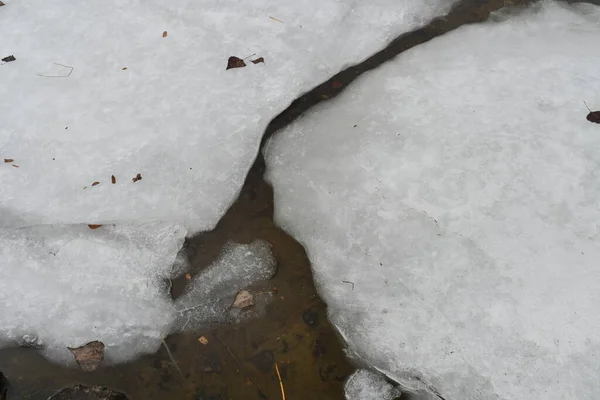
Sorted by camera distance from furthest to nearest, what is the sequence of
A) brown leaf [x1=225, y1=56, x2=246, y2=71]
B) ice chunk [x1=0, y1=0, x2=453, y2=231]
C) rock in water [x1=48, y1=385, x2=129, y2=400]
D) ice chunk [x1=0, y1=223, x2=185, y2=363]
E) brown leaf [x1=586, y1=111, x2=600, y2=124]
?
brown leaf [x1=225, y1=56, x2=246, y2=71]
brown leaf [x1=586, y1=111, x2=600, y2=124]
ice chunk [x1=0, y1=0, x2=453, y2=231]
ice chunk [x1=0, y1=223, x2=185, y2=363]
rock in water [x1=48, y1=385, x2=129, y2=400]

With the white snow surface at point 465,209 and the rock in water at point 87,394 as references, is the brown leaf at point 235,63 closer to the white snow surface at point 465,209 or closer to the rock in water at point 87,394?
the white snow surface at point 465,209

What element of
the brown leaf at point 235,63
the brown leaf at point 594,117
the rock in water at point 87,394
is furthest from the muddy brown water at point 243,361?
the brown leaf at point 594,117

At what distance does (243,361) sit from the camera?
1772 mm

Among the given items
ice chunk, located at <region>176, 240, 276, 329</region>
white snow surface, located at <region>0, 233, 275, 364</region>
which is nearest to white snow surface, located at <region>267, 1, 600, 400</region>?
ice chunk, located at <region>176, 240, 276, 329</region>

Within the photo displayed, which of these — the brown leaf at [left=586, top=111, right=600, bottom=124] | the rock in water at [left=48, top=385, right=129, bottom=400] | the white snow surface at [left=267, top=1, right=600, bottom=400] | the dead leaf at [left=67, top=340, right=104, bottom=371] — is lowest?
the rock in water at [left=48, top=385, right=129, bottom=400]

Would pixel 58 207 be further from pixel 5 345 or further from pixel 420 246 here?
pixel 420 246

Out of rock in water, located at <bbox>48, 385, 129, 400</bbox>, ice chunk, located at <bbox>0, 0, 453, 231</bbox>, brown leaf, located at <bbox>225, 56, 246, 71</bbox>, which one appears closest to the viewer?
rock in water, located at <bbox>48, 385, 129, 400</bbox>

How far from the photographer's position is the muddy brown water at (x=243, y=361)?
172 cm

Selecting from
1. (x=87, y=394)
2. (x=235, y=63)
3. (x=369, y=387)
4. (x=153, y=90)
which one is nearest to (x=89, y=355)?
(x=87, y=394)

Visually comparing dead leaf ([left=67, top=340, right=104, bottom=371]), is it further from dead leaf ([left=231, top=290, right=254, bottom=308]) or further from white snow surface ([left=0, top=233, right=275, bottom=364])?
dead leaf ([left=231, top=290, right=254, bottom=308])

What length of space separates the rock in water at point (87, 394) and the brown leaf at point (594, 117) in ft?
7.28

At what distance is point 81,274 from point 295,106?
117 centimetres

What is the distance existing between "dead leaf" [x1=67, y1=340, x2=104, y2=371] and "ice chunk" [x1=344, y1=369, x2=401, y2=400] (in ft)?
2.87

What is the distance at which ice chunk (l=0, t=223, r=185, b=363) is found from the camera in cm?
182
